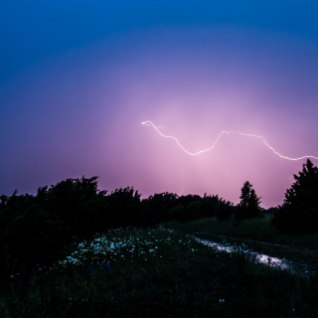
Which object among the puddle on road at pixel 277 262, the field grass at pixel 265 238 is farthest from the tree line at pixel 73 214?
the puddle on road at pixel 277 262

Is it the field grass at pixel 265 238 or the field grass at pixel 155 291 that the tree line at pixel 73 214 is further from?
the field grass at pixel 265 238

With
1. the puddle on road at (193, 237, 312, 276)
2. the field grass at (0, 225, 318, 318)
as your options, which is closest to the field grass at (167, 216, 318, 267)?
the puddle on road at (193, 237, 312, 276)

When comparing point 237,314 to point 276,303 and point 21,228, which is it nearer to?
point 276,303

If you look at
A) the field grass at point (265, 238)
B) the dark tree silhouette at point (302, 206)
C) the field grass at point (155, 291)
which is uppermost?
the dark tree silhouette at point (302, 206)

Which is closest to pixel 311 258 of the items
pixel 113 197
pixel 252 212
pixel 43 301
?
pixel 43 301

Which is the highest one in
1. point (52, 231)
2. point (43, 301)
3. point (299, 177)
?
point (299, 177)

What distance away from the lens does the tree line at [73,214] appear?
10.1 metres

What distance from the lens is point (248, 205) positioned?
142 ft

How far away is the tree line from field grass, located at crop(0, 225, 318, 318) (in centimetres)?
71

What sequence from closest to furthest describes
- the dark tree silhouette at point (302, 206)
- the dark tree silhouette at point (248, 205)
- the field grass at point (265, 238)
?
the field grass at point (265, 238) < the dark tree silhouette at point (302, 206) < the dark tree silhouette at point (248, 205)

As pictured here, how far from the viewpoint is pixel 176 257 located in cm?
1223

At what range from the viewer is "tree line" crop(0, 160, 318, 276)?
10.1 meters

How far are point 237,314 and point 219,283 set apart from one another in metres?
2.46

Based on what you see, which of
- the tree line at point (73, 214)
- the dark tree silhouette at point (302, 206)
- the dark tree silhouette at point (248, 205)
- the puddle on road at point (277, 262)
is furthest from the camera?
the dark tree silhouette at point (248, 205)
